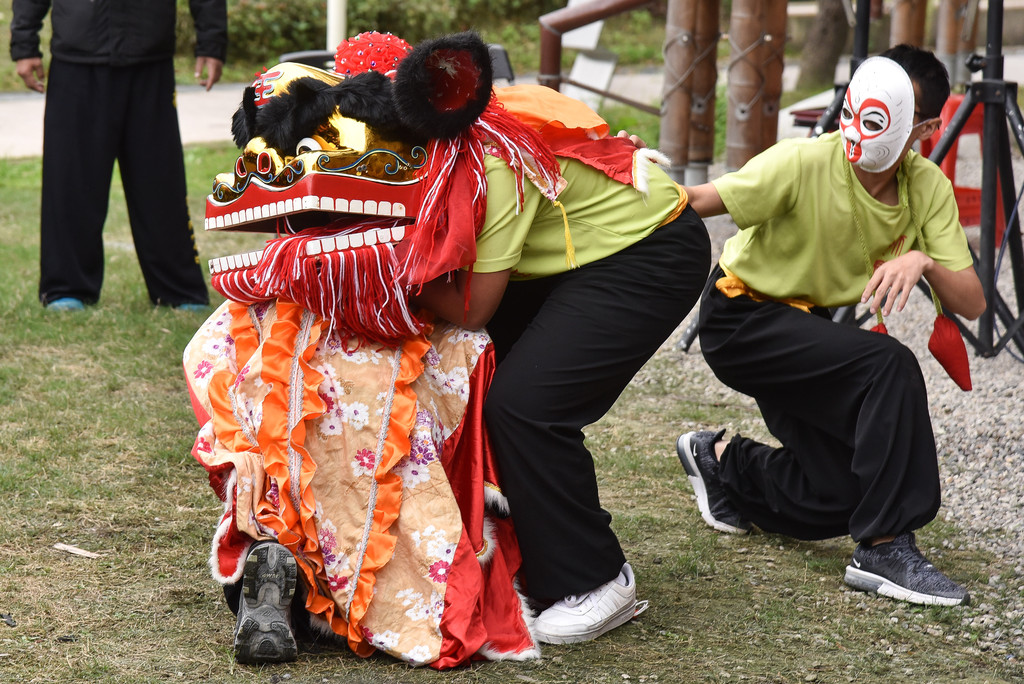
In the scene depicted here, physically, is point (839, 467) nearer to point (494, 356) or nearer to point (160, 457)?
point (494, 356)

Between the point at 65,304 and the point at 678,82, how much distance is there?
375 centimetres

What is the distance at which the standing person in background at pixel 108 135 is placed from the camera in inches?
204

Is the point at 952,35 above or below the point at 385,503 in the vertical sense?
above

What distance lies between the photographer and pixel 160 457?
150 inches

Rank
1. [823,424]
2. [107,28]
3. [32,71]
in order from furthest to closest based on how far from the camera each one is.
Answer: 1. [32,71]
2. [107,28]
3. [823,424]

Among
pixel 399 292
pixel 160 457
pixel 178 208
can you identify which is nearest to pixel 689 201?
pixel 399 292

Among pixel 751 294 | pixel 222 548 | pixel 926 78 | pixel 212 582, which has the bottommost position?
pixel 212 582

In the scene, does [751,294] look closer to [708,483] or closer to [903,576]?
[708,483]

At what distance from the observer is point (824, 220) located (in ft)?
10.4

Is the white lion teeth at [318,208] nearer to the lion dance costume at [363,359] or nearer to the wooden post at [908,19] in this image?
the lion dance costume at [363,359]

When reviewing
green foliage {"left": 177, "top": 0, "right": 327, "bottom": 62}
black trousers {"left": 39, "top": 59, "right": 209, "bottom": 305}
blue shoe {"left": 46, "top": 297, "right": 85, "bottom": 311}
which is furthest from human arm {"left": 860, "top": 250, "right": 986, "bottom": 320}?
green foliage {"left": 177, "top": 0, "right": 327, "bottom": 62}

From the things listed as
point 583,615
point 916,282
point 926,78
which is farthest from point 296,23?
point 583,615

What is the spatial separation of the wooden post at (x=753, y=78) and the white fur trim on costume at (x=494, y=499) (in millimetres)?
4416

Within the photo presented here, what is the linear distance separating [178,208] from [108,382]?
122 cm
